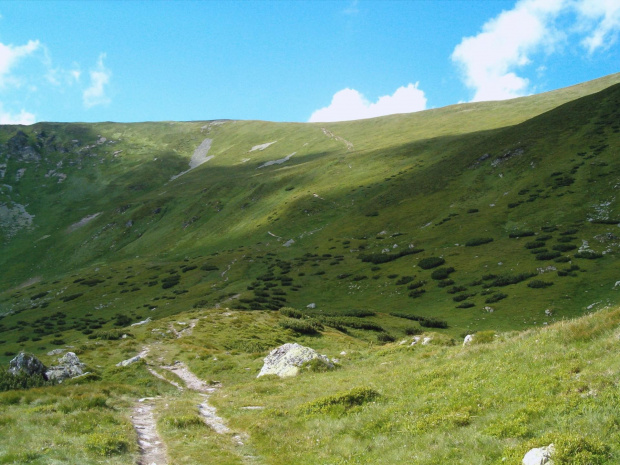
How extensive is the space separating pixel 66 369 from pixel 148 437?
1729 cm

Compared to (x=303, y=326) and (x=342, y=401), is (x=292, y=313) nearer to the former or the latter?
(x=303, y=326)

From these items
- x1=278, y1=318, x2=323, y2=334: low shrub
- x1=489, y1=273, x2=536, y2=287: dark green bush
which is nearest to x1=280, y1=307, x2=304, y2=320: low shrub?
x1=278, y1=318, x2=323, y2=334: low shrub

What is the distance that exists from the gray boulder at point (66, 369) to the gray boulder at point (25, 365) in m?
0.62

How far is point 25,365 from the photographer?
25.9m

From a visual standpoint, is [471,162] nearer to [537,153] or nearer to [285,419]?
[537,153]

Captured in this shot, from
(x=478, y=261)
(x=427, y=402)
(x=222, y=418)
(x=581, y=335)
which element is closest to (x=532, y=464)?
(x=427, y=402)

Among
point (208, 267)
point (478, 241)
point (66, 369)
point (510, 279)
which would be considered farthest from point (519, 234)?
point (208, 267)

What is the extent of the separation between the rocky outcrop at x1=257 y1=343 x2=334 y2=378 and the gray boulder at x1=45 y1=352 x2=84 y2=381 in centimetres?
1387

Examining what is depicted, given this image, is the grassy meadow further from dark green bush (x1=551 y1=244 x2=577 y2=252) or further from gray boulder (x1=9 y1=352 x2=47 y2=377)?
gray boulder (x1=9 y1=352 x2=47 y2=377)

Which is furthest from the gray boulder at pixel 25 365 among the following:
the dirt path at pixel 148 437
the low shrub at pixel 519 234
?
the low shrub at pixel 519 234

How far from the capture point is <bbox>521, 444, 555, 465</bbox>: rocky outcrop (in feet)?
26.0

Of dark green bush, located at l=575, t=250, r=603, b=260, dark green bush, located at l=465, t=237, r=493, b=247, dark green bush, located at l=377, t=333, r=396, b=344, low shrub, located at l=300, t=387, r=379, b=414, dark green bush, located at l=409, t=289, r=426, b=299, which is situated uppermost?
dark green bush, located at l=465, t=237, r=493, b=247

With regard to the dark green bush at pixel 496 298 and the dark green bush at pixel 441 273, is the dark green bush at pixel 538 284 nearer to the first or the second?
the dark green bush at pixel 496 298

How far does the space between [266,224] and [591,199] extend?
81559mm
